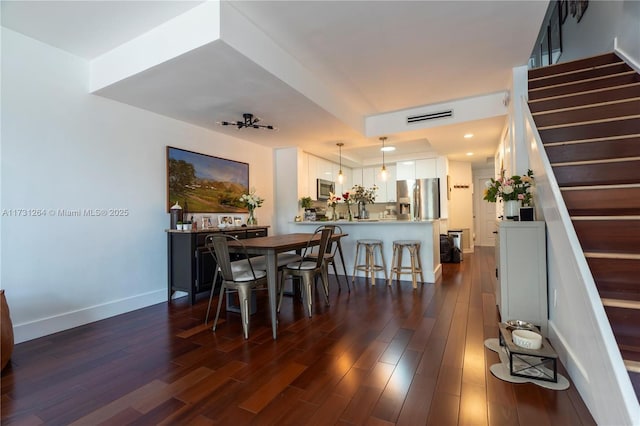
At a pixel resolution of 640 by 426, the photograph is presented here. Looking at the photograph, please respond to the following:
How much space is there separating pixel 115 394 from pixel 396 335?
2.01 meters

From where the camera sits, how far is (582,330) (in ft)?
4.91

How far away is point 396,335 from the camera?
2.53 m

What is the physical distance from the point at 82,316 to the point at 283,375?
2.39 metres

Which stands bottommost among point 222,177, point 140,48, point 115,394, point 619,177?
point 115,394

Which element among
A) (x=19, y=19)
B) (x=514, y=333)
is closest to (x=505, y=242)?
(x=514, y=333)

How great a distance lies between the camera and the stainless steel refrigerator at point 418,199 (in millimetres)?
6762

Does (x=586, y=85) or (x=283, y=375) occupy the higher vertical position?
(x=586, y=85)

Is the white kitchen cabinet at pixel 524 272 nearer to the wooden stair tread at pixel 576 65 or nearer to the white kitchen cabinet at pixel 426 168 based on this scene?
the wooden stair tread at pixel 576 65

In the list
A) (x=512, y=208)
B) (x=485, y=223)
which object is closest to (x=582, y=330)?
(x=512, y=208)

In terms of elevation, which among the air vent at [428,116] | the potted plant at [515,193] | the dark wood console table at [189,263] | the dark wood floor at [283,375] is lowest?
the dark wood floor at [283,375]

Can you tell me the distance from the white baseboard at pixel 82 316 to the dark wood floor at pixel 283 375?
0.11 metres

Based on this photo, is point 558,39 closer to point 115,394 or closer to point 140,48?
point 140,48

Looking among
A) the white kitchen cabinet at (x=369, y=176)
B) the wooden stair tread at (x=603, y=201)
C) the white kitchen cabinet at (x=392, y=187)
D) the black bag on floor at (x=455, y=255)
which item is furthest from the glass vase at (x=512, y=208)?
the white kitchen cabinet at (x=369, y=176)

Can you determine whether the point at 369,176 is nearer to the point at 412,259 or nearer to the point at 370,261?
the point at 370,261
